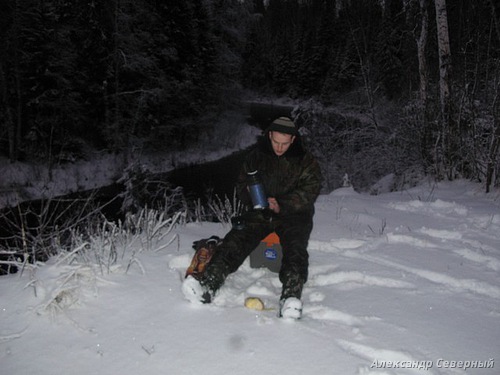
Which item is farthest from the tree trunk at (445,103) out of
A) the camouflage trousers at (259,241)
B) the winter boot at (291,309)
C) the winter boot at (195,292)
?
the winter boot at (195,292)

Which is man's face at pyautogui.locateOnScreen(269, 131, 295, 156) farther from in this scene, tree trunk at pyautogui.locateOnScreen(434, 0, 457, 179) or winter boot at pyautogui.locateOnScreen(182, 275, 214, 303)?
tree trunk at pyautogui.locateOnScreen(434, 0, 457, 179)

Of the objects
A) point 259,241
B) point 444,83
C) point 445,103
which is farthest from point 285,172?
point 444,83

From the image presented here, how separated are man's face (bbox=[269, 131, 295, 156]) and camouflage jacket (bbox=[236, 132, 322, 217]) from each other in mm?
46

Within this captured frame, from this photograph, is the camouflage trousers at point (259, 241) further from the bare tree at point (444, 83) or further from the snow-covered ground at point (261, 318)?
the bare tree at point (444, 83)

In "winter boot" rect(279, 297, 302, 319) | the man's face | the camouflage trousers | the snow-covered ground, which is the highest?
the man's face

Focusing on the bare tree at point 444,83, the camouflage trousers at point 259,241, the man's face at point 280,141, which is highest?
the bare tree at point 444,83

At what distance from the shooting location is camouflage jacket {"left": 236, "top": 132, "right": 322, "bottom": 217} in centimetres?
375

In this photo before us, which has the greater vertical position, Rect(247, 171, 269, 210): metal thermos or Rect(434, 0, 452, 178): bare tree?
Rect(434, 0, 452, 178): bare tree

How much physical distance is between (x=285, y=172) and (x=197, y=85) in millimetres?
18319

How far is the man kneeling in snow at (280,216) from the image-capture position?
2.88 metres

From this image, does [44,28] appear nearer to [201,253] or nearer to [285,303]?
[201,253]

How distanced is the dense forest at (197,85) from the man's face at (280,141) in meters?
4.45

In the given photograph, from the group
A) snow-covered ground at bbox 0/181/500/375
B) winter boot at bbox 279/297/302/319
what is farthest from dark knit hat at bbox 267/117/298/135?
winter boot at bbox 279/297/302/319

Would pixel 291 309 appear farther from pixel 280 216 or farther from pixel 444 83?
pixel 444 83
